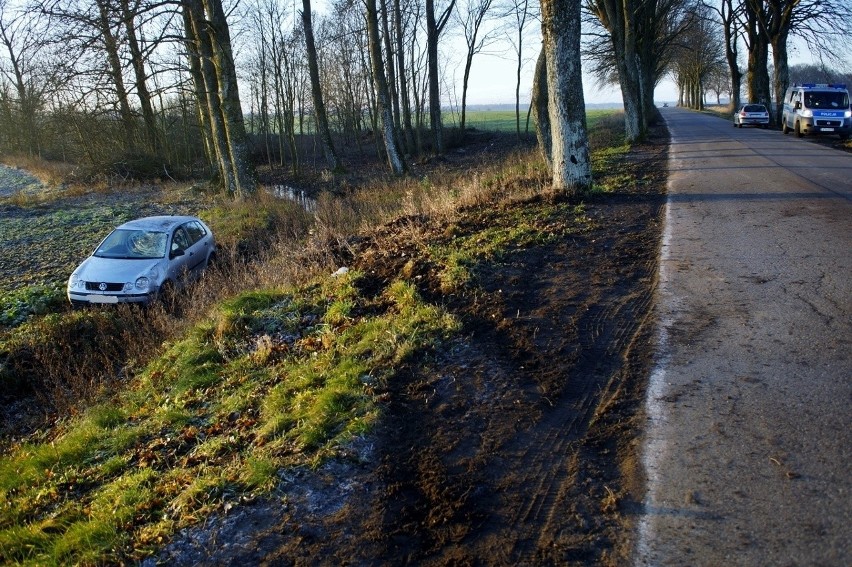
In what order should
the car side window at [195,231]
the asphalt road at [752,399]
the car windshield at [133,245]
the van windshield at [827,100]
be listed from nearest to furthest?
the asphalt road at [752,399]
the car windshield at [133,245]
the car side window at [195,231]
the van windshield at [827,100]

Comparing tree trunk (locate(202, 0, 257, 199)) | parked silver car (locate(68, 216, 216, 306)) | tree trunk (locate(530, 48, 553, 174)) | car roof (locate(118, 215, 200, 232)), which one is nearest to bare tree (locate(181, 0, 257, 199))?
tree trunk (locate(202, 0, 257, 199))

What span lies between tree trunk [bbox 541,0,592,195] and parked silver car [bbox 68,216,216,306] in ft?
24.3

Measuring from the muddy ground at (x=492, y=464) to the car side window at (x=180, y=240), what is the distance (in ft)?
25.8

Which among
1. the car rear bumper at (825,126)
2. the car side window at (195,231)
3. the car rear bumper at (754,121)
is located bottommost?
the car side window at (195,231)

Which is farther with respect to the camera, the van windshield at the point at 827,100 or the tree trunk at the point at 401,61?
the tree trunk at the point at 401,61

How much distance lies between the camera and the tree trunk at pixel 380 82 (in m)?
21.4

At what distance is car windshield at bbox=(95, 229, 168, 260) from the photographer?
1166 cm

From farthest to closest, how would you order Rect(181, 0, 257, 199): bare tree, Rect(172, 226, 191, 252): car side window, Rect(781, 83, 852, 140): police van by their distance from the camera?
Rect(781, 83, 852, 140): police van
Rect(181, 0, 257, 199): bare tree
Rect(172, 226, 191, 252): car side window

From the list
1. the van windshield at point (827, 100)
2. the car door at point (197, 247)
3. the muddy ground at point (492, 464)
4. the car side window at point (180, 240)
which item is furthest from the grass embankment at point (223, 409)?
the van windshield at point (827, 100)

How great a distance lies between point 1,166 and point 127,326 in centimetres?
4185

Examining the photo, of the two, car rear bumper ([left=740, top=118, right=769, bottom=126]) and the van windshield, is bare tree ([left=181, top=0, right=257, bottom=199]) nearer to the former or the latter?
the van windshield

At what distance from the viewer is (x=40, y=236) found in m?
17.0

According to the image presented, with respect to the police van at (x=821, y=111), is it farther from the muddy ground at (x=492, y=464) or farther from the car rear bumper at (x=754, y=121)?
the muddy ground at (x=492, y=464)

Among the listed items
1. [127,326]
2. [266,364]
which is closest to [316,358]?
[266,364]
